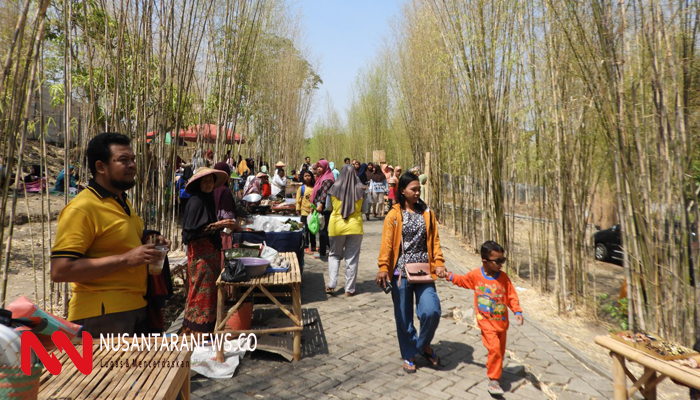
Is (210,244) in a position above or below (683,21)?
below

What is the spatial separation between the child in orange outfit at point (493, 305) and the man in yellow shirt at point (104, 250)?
83.0 inches

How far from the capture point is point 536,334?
13.8 feet

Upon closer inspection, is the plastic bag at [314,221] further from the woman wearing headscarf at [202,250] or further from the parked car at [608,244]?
the parked car at [608,244]

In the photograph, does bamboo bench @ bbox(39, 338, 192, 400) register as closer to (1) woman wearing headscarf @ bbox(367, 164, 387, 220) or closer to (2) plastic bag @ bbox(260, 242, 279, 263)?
(2) plastic bag @ bbox(260, 242, 279, 263)

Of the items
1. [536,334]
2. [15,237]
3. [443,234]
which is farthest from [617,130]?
[15,237]

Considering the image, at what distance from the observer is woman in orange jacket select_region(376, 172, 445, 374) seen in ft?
11.0

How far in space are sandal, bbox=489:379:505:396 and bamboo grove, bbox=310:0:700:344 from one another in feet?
4.22

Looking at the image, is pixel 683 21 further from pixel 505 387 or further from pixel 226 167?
pixel 226 167

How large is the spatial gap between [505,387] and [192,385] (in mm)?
2199

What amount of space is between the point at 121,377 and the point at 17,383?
20.5 inches

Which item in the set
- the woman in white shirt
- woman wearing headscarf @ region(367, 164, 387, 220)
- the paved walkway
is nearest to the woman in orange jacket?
the paved walkway

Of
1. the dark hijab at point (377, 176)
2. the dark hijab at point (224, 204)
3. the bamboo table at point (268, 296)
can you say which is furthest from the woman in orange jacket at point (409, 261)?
the dark hijab at point (377, 176)

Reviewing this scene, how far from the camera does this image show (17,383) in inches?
46.5

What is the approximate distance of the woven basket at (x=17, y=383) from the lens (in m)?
1.15
